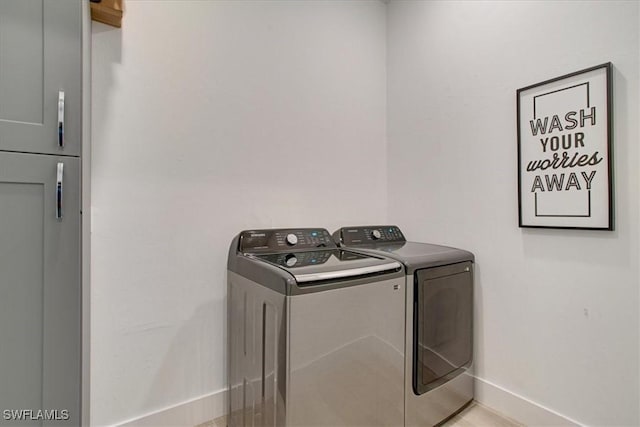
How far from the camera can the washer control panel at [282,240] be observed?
1647 millimetres

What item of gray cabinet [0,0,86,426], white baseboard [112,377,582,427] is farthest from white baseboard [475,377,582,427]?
gray cabinet [0,0,86,426]

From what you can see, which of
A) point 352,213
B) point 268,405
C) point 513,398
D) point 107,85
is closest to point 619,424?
point 513,398

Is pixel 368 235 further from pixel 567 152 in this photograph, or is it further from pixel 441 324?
pixel 567 152

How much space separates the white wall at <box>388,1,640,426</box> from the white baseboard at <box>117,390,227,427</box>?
58.5 inches

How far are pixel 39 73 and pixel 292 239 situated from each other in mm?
1205

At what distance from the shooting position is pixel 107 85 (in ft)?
4.74

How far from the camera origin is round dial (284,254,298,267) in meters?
1.32

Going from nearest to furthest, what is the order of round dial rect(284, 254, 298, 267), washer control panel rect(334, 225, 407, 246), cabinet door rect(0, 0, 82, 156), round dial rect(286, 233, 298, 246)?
cabinet door rect(0, 0, 82, 156), round dial rect(284, 254, 298, 267), round dial rect(286, 233, 298, 246), washer control panel rect(334, 225, 407, 246)

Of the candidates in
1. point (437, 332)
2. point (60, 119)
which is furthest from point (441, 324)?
point (60, 119)

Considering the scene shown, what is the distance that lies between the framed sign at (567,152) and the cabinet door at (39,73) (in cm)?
194

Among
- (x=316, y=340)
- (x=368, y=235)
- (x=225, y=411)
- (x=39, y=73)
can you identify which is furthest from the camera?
(x=368, y=235)

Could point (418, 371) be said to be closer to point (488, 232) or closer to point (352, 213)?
point (488, 232)

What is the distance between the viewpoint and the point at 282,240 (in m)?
1.73

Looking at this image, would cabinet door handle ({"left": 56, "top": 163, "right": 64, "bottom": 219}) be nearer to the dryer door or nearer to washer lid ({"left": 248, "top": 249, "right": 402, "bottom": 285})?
washer lid ({"left": 248, "top": 249, "right": 402, "bottom": 285})
